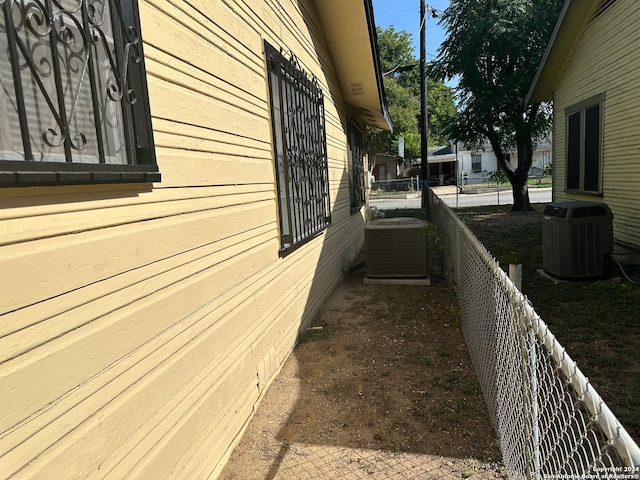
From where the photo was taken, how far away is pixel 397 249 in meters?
6.49

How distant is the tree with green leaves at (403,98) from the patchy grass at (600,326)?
941 inches

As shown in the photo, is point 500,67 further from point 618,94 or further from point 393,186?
point 393,186

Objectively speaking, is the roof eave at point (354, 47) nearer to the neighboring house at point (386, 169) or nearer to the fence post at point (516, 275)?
the fence post at point (516, 275)

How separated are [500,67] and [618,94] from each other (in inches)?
351

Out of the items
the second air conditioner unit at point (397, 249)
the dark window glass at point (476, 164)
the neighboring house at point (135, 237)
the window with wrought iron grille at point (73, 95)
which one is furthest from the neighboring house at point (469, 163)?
the window with wrought iron grille at point (73, 95)

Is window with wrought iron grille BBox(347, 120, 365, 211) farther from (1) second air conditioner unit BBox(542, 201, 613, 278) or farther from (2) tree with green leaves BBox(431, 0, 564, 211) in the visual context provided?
(2) tree with green leaves BBox(431, 0, 564, 211)

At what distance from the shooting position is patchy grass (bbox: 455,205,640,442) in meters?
3.23

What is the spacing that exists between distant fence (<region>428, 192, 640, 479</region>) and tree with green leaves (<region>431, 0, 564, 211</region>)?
13737 mm

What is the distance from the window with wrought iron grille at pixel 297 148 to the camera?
13.2 ft

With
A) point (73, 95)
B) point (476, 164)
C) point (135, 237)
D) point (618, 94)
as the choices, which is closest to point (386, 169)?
point (476, 164)

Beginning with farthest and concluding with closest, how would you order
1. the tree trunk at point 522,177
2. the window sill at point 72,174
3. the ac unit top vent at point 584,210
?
the tree trunk at point 522,177, the ac unit top vent at point 584,210, the window sill at point 72,174

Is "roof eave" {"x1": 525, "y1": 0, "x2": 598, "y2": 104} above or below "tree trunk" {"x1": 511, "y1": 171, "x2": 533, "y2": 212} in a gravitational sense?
above

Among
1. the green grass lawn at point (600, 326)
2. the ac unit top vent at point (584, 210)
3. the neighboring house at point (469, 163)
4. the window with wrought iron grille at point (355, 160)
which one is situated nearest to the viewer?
the green grass lawn at point (600, 326)

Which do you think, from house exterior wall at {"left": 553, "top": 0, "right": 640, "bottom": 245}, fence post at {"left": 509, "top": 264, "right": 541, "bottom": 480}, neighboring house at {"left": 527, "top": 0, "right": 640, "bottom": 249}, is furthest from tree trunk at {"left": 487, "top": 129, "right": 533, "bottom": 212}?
fence post at {"left": 509, "top": 264, "right": 541, "bottom": 480}
